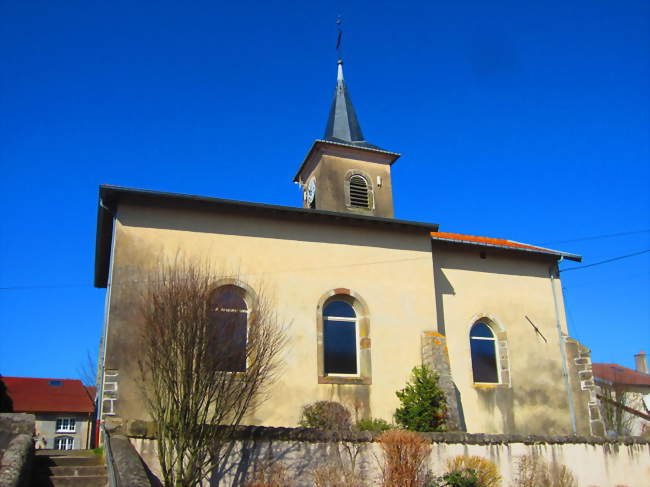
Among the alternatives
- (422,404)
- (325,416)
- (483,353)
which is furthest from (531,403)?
(325,416)

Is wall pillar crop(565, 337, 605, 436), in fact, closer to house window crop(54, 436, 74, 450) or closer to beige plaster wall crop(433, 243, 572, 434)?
beige plaster wall crop(433, 243, 572, 434)

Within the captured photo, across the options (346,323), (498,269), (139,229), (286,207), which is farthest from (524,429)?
(139,229)

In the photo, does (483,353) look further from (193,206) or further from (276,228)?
(193,206)

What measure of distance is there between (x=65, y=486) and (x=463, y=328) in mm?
11587

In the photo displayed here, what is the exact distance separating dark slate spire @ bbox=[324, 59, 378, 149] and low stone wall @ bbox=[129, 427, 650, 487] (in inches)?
502

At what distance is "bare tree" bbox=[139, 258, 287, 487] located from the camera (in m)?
9.50

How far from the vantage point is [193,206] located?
47.9ft

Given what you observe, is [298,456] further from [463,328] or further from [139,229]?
[463,328]

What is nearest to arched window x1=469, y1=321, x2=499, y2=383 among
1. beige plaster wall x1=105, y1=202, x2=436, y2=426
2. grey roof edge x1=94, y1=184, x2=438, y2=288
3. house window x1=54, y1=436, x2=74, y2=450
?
beige plaster wall x1=105, y1=202, x2=436, y2=426

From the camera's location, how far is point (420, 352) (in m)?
15.9

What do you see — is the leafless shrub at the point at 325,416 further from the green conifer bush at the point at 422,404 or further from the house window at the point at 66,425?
the house window at the point at 66,425

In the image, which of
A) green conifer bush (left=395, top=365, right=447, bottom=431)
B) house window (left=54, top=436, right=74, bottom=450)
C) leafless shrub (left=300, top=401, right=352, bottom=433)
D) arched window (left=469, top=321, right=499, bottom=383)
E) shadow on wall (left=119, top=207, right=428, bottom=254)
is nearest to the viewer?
leafless shrub (left=300, top=401, right=352, bottom=433)

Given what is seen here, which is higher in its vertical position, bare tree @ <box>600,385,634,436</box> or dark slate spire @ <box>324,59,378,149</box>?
dark slate spire @ <box>324,59,378,149</box>

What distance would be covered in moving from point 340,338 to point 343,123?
1113 cm
